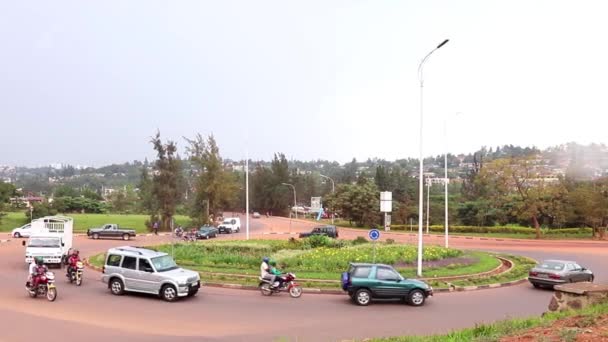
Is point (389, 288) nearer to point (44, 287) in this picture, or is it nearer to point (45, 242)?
point (44, 287)

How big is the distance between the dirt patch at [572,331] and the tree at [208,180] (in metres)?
50.6

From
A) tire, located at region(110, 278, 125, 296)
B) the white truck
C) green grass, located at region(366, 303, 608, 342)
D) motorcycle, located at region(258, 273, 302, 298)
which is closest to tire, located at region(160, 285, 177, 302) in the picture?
tire, located at region(110, 278, 125, 296)

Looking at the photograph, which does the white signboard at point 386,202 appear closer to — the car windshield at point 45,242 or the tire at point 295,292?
the tire at point 295,292

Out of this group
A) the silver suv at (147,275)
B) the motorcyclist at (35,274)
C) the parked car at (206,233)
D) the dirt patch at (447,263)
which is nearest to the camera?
the silver suv at (147,275)

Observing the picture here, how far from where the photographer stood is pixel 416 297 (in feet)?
57.8

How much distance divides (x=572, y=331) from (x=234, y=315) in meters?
10.3

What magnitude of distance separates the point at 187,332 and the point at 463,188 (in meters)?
75.8

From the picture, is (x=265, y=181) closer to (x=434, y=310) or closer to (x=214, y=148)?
(x=214, y=148)

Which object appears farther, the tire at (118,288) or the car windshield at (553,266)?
the car windshield at (553,266)

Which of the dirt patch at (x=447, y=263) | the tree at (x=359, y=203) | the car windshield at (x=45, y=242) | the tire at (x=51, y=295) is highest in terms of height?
the tree at (x=359, y=203)

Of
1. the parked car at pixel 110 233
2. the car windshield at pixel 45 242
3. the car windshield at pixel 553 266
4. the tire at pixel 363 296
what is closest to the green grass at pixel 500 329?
the tire at pixel 363 296

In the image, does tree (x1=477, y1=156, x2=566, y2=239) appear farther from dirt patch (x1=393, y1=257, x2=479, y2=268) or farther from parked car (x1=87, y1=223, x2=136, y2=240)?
parked car (x1=87, y1=223, x2=136, y2=240)

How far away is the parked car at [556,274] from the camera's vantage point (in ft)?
69.9

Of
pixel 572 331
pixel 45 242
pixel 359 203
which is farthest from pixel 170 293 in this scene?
pixel 359 203
